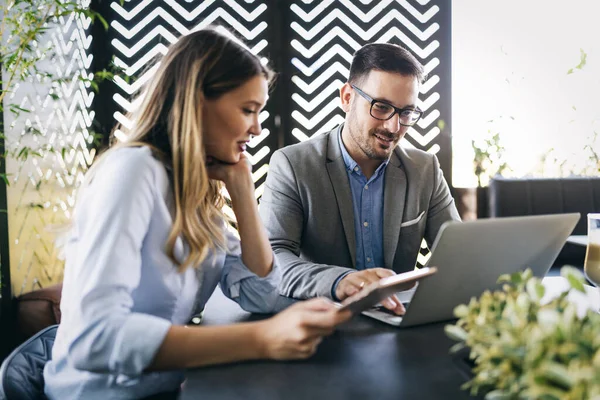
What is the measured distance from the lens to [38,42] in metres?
2.19

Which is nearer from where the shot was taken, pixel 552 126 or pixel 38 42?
pixel 38 42

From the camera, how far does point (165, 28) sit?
2832 millimetres

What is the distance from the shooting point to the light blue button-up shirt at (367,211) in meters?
1.84

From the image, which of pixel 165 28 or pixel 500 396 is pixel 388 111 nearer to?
pixel 500 396

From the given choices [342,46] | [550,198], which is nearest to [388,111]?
[550,198]

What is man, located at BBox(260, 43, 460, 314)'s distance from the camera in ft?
5.79

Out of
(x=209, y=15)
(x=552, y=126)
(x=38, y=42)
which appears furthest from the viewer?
(x=552, y=126)

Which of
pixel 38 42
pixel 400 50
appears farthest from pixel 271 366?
pixel 38 42

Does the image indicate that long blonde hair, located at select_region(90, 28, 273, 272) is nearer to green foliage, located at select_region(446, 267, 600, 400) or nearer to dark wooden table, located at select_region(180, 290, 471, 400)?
dark wooden table, located at select_region(180, 290, 471, 400)

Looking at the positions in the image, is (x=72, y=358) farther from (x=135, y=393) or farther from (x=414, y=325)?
(x=414, y=325)

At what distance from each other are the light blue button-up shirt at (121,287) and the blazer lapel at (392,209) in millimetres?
746

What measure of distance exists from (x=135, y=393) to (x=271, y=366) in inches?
12.2


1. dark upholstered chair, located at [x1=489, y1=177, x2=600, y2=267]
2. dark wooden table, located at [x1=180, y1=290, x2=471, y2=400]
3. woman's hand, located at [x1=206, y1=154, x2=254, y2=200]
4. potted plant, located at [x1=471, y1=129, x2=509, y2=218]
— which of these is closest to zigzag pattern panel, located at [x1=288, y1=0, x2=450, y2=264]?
potted plant, located at [x1=471, y1=129, x2=509, y2=218]

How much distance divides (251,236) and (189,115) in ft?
1.17
